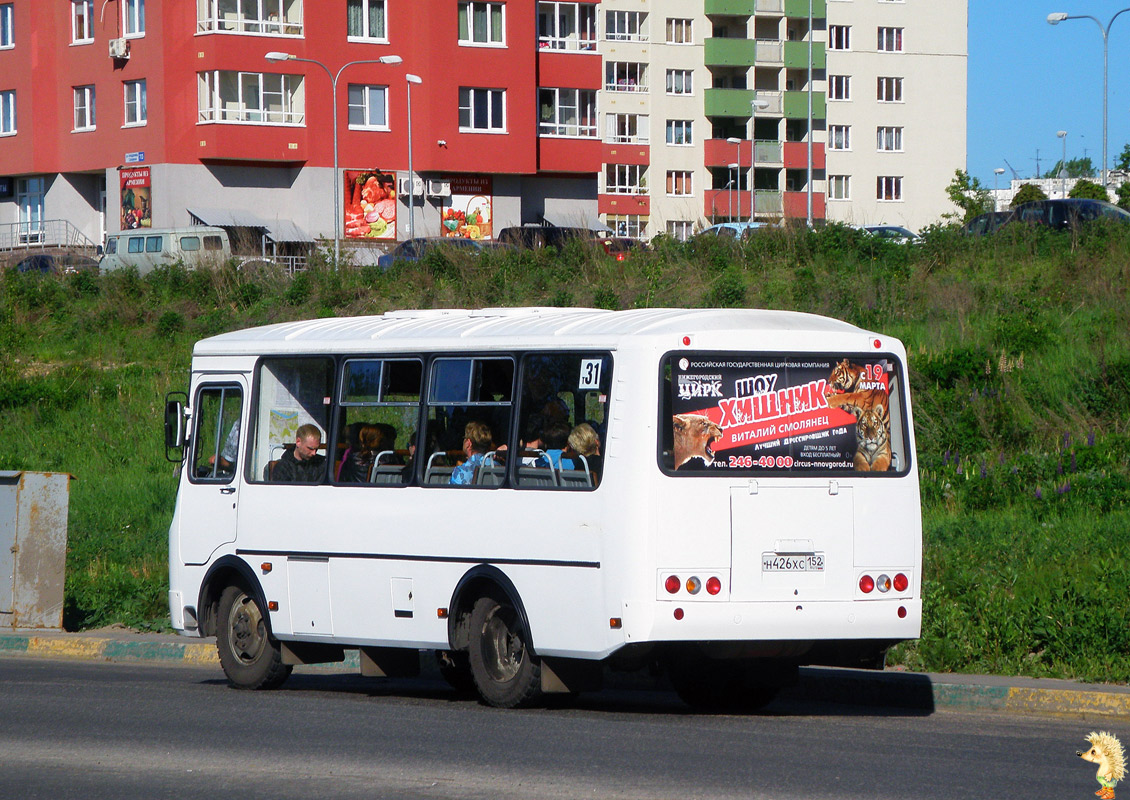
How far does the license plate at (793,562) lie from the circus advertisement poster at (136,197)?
52.7m

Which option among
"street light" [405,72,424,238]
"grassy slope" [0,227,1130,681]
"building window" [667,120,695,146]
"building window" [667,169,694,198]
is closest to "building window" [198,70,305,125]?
"street light" [405,72,424,238]

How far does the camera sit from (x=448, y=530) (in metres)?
10.8

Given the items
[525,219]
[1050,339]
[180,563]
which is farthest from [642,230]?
[180,563]

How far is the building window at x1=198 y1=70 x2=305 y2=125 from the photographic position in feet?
195

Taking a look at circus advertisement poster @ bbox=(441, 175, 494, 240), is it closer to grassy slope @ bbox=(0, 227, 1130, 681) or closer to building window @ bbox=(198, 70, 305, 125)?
building window @ bbox=(198, 70, 305, 125)

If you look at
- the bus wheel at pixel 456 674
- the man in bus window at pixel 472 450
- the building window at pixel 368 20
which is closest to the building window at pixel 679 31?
the building window at pixel 368 20

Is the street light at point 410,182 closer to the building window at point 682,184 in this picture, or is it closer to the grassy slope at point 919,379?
the grassy slope at point 919,379

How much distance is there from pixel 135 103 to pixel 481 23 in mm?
13602

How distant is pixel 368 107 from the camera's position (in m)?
62.7

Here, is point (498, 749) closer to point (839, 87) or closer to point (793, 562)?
point (793, 562)

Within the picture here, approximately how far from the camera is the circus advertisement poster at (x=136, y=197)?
59.8 m

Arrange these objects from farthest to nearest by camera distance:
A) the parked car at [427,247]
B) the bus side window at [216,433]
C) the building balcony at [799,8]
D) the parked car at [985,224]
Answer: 1. the building balcony at [799,8]
2. the parked car at [427,247]
3. the parked car at [985,224]
4. the bus side window at [216,433]

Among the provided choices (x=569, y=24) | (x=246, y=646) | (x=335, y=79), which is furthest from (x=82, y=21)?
(x=246, y=646)

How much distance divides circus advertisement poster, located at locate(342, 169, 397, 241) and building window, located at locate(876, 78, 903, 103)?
43.9 meters
